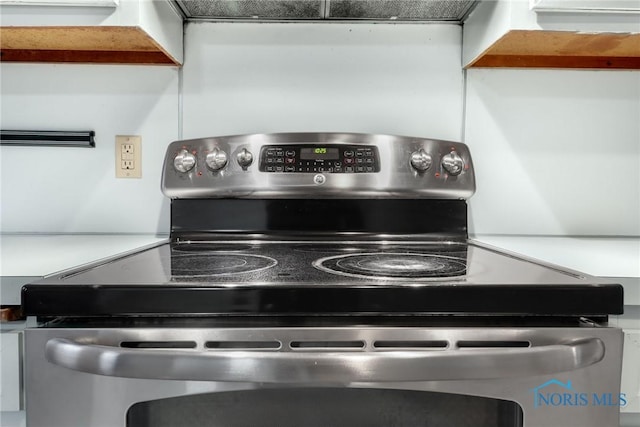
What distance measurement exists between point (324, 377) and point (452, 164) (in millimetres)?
678

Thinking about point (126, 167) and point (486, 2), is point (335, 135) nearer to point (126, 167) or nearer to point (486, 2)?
point (486, 2)

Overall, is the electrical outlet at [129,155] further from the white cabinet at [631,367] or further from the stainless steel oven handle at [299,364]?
the white cabinet at [631,367]

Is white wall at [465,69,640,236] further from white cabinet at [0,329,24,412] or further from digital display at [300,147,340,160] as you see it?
white cabinet at [0,329,24,412]

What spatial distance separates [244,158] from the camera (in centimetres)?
105

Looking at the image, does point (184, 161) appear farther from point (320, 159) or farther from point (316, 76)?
point (316, 76)

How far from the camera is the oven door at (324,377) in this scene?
57cm

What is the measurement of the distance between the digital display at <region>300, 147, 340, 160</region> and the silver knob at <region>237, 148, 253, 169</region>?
121mm

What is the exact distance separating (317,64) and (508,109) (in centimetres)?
54

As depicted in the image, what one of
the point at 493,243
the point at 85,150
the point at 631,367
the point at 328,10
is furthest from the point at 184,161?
the point at 631,367

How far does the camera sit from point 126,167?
125 centimetres

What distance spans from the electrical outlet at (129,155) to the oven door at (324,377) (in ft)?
2.36

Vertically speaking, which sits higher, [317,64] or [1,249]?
[317,64]

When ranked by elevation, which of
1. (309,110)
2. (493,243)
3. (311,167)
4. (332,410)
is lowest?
(332,410)

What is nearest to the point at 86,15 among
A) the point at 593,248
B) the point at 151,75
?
the point at 151,75
